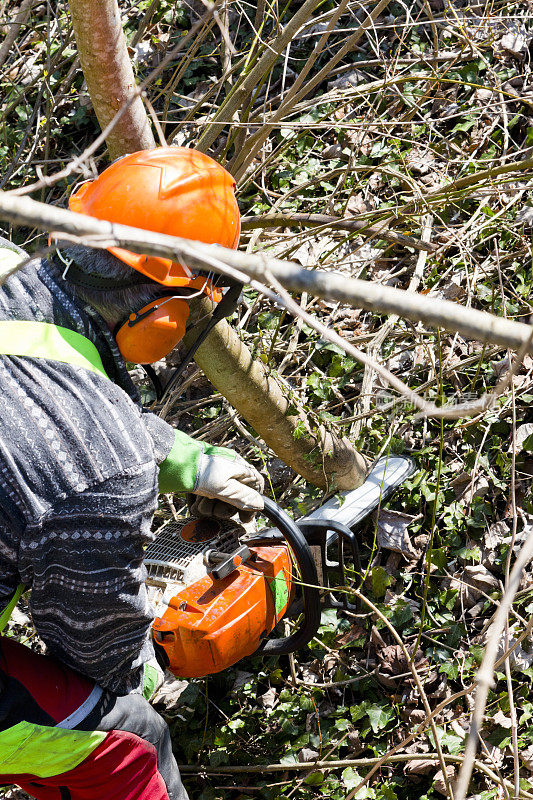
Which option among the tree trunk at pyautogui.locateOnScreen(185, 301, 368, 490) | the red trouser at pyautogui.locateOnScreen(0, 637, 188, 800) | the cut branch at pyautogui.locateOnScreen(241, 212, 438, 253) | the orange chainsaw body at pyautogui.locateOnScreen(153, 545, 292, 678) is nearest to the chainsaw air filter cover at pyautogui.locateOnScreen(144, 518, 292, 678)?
the orange chainsaw body at pyautogui.locateOnScreen(153, 545, 292, 678)

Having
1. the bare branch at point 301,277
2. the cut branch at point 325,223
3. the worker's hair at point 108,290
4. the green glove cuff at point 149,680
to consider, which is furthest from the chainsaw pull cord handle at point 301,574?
the bare branch at point 301,277

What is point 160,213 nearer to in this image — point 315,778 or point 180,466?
point 180,466

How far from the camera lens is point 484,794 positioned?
277cm

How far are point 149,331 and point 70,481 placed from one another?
50 centimetres

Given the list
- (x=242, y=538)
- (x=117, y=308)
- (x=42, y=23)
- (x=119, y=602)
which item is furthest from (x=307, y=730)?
(x=42, y=23)

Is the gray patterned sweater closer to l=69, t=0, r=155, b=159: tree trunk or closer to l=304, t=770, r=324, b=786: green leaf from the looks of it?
l=69, t=0, r=155, b=159: tree trunk

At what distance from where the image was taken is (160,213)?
212 centimetres

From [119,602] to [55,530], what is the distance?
307 millimetres

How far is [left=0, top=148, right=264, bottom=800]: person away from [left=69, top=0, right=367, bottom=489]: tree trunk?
48 cm

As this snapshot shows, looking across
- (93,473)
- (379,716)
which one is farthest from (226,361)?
(379,716)

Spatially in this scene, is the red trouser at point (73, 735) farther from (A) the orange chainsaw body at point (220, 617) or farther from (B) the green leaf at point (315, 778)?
(B) the green leaf at point (315, 778)

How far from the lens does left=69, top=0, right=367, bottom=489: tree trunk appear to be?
2484 millimetres

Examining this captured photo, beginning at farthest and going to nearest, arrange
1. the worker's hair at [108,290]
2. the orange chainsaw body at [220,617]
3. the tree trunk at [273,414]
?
the tree trunk at [273,414] < the orange chainsaw body at [220,617] < the worker's hair at [108,290]

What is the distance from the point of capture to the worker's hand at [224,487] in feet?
8.29
